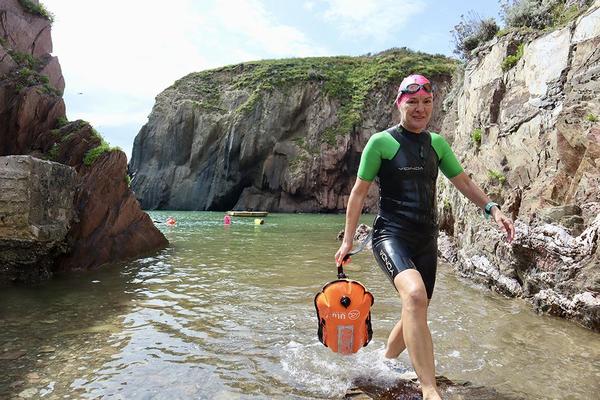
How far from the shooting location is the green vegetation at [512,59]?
949 centimetres

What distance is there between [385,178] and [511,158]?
5.90 meters

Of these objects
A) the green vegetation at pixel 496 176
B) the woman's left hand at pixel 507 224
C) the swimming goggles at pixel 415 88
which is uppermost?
the swimming goggles at pixel 415 88

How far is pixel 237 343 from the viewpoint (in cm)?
513

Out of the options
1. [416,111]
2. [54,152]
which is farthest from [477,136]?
[54,152]

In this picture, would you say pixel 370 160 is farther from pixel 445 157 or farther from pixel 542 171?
pixel 542 171

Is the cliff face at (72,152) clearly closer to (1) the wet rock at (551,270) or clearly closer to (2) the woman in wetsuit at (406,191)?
(2) the woman in wetsuit at (406,191)

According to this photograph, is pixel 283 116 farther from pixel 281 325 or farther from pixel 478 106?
pixel 281 325

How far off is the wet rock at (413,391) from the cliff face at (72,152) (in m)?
8.24

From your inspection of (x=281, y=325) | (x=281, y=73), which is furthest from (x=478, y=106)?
(x=281, y=73)

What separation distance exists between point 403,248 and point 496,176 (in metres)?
5.86

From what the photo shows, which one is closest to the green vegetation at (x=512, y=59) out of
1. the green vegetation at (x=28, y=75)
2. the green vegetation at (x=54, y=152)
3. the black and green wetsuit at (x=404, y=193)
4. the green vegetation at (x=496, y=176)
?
the green vegetation at (x=496, y=176)

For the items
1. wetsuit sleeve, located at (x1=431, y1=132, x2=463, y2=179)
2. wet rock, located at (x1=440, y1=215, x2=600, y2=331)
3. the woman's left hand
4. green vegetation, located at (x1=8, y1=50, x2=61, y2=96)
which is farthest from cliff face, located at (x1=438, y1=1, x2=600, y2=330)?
green vegetation, located at (x1=8, y1=50, x2=61, y2=96)

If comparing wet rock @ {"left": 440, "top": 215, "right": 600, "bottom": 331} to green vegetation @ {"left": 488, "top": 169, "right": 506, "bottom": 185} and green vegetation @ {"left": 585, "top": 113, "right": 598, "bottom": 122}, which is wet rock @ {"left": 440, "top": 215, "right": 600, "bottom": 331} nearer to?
green vegetation @ {"left": 488, "top": 169, "right": 506, "bottom": 185}

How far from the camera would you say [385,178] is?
12.3 ft
